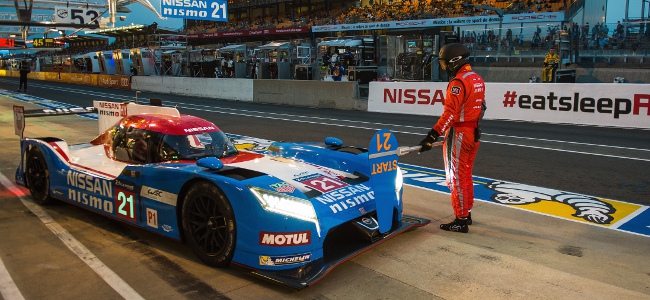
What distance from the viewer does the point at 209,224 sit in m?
4.29

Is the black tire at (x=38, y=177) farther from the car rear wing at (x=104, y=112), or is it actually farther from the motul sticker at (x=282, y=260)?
the motul sticker at (x=282, y=260)

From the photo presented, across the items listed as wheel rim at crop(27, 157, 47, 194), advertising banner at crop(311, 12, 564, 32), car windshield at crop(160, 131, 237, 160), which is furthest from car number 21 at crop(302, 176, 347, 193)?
advertising banner at crop(311, 12, 564, 32)

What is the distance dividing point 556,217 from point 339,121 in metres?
11.0

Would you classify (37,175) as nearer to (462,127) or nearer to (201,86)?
(462,127)

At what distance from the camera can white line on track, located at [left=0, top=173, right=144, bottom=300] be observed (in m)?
3.98

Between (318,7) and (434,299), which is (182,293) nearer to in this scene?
(434,299)

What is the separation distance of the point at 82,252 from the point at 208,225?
1.38 m

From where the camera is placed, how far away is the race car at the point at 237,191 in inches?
157

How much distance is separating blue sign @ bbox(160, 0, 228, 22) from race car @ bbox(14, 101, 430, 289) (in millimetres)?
19720

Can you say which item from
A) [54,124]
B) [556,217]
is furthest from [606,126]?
[54,124]

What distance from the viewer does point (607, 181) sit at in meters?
7.67

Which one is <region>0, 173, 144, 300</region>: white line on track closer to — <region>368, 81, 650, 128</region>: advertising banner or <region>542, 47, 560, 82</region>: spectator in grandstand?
<region>368, 81, 650, 128</region>: advertising banner

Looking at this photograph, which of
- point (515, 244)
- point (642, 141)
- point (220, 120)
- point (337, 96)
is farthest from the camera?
point (337, 96)

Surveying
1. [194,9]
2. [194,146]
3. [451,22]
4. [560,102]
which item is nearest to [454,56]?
[194,146]
